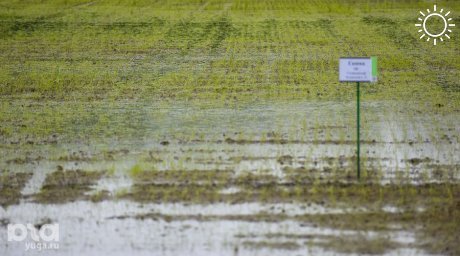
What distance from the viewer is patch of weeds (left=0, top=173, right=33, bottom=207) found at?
30.8ft

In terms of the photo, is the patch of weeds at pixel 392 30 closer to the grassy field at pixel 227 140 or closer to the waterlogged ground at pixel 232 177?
the grassy field at pixel 227 140

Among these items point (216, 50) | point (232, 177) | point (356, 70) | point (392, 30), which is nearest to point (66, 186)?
point (232, 177)

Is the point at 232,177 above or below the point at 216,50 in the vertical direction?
below

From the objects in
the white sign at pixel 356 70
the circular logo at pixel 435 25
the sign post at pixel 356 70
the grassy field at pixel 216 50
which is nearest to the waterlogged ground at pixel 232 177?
the grassy field at pixel 216 50

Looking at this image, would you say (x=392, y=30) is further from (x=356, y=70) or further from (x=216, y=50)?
(x=356, y=70)

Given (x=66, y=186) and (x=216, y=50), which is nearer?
(x=66, y=186)

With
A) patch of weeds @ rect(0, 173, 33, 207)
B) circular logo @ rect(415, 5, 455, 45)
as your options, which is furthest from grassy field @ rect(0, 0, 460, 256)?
circular logo @ rect(415, 5, 455, 45)

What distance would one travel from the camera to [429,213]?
8852 millimetres

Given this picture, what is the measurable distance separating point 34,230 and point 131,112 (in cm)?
406

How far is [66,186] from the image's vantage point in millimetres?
9719

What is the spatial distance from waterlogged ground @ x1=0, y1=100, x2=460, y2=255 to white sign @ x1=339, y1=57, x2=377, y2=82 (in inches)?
51.1

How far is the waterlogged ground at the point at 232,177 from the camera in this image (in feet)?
27.7

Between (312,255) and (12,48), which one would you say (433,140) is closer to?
(312,255)

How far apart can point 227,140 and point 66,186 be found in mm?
2868
